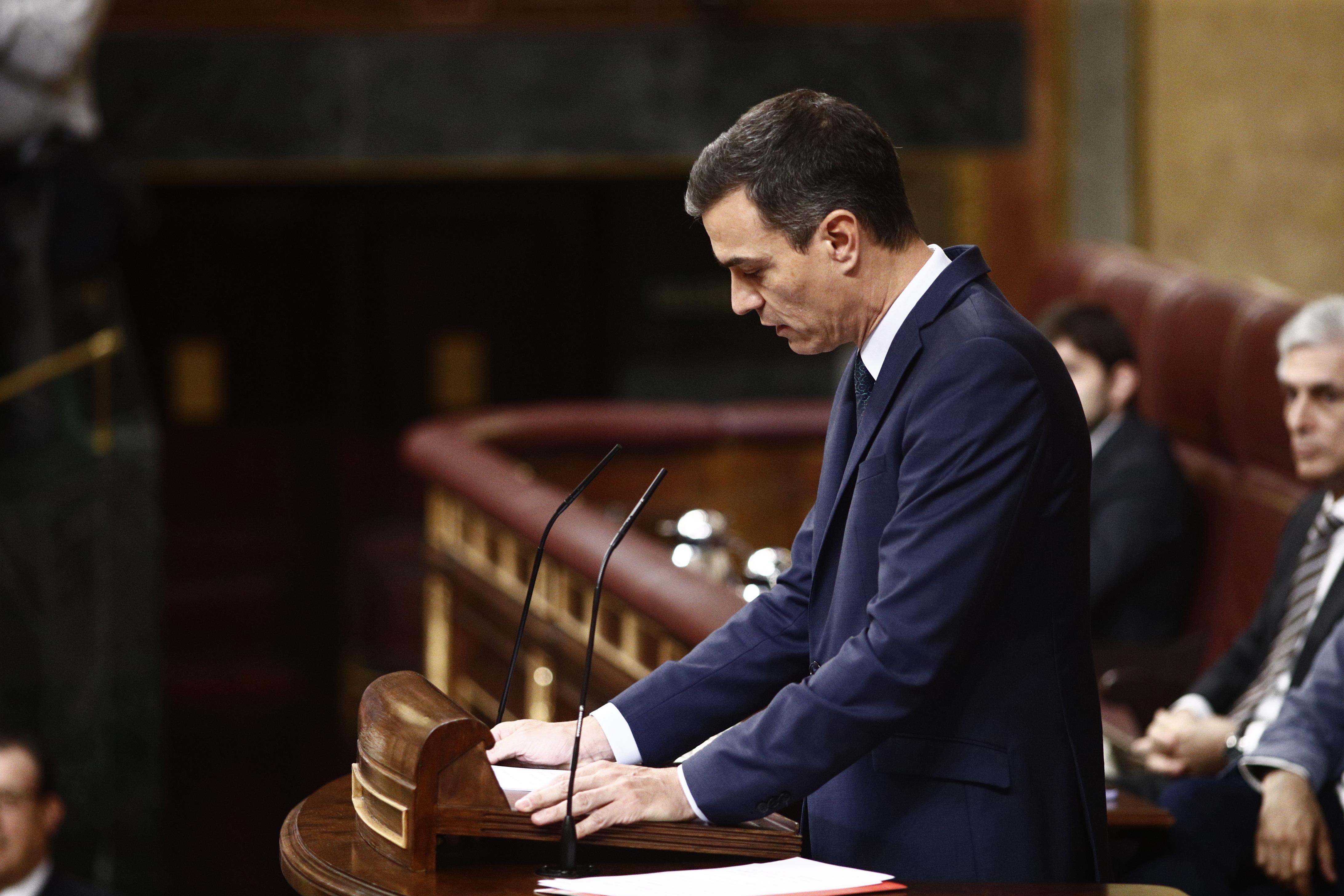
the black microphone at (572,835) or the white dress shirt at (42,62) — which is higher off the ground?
the white dress shirt at (42,62)

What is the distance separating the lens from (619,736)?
185 centimetres

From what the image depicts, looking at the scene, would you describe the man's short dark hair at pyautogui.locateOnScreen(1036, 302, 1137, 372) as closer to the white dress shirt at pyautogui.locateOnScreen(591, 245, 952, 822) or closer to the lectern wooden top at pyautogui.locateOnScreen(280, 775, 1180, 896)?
the white dress shirt at pyautogui.locateOnScreen(591, 245, 952, 822)

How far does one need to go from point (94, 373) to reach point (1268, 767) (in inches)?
176

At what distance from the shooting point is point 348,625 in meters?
8.55

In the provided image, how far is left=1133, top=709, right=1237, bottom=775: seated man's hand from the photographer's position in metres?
2.77

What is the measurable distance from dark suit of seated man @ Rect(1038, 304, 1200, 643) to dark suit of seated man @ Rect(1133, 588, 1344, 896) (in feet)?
3.79

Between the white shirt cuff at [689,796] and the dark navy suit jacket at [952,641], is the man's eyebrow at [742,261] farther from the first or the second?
the white shirt cuff at [689,796]

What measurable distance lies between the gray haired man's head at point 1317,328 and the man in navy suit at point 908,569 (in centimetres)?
135

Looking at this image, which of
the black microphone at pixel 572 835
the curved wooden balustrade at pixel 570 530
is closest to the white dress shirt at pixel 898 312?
the black microphone at pixel 572 835

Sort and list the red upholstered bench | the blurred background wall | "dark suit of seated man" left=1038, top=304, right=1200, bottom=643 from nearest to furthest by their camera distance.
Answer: the red upholstered bench, "dark suit of seated man" left=1038, top=304, right=1200, bottom=643, the blurred background wall

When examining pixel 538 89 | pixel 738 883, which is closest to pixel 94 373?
pixel 538 89

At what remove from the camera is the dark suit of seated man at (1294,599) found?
2768mm

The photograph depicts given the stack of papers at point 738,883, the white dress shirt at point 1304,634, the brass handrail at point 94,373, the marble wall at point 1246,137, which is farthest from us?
the marble wall at point 1246,137

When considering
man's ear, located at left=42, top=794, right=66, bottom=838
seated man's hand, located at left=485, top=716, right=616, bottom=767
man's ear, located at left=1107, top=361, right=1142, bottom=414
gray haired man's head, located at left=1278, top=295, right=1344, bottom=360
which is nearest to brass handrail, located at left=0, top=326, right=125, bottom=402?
man's ear, located at left=42, top=794, right=66, bottom=838
